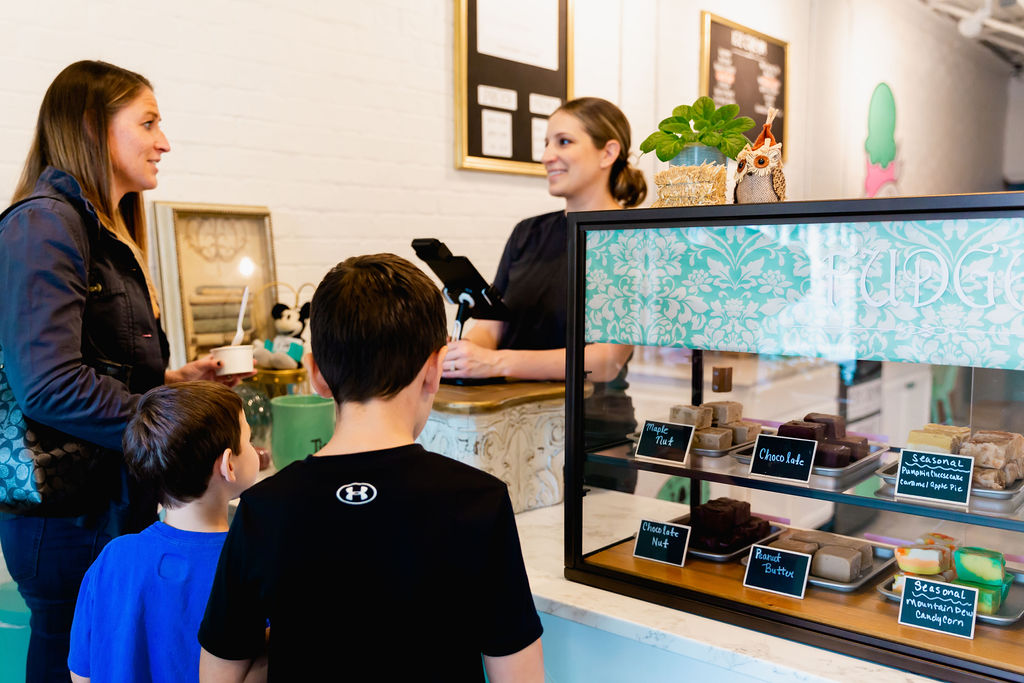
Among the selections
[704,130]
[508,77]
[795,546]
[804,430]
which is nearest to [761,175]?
[704,130]

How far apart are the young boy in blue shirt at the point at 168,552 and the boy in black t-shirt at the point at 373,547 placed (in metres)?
0.27

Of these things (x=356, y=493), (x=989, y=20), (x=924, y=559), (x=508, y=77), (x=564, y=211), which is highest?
(x=989, y=20)

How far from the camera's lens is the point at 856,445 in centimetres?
152

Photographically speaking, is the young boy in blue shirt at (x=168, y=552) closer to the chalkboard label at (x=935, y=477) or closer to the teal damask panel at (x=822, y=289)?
the teal damask panel at (x=822, y=289)

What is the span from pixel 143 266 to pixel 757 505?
1.42 meters

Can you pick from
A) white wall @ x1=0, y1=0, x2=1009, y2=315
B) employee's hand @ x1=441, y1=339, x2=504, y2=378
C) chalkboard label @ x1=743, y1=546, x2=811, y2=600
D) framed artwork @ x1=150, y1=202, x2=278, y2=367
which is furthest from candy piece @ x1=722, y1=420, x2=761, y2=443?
white wall @ x1=0, y1=0, x2=1009, y2=315

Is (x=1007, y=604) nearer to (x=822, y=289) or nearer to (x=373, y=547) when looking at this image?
(x=822, y=289)

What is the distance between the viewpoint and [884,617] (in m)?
1.41

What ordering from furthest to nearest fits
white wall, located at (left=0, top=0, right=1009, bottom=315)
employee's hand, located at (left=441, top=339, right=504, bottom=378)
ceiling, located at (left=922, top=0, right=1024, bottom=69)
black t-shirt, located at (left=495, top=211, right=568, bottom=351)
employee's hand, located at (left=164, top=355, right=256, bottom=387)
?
ceiling, located at (left=922, top=0, right=1024, bottom=69), white wall, located at (left=0, top=0, right=1009, bottom=315), black t-shirt, located at (left=495, top=211, right=568, bottom=351), employee's hand, located at (left=441, top=339, right=504, bottom=378), employee's hand, located at (left=164, top=355, right=256, bottom=387)

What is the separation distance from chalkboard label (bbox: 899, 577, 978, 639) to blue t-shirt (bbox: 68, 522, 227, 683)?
113 cm

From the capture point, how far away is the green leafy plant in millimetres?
1594

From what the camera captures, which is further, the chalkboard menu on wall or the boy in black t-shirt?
the chalkboard menu on wall

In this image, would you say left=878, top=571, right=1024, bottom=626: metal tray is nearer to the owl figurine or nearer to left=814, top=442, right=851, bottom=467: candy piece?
left=814, top=442, right=851, bottom=467: candy piece

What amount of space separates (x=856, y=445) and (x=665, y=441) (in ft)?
1.14
